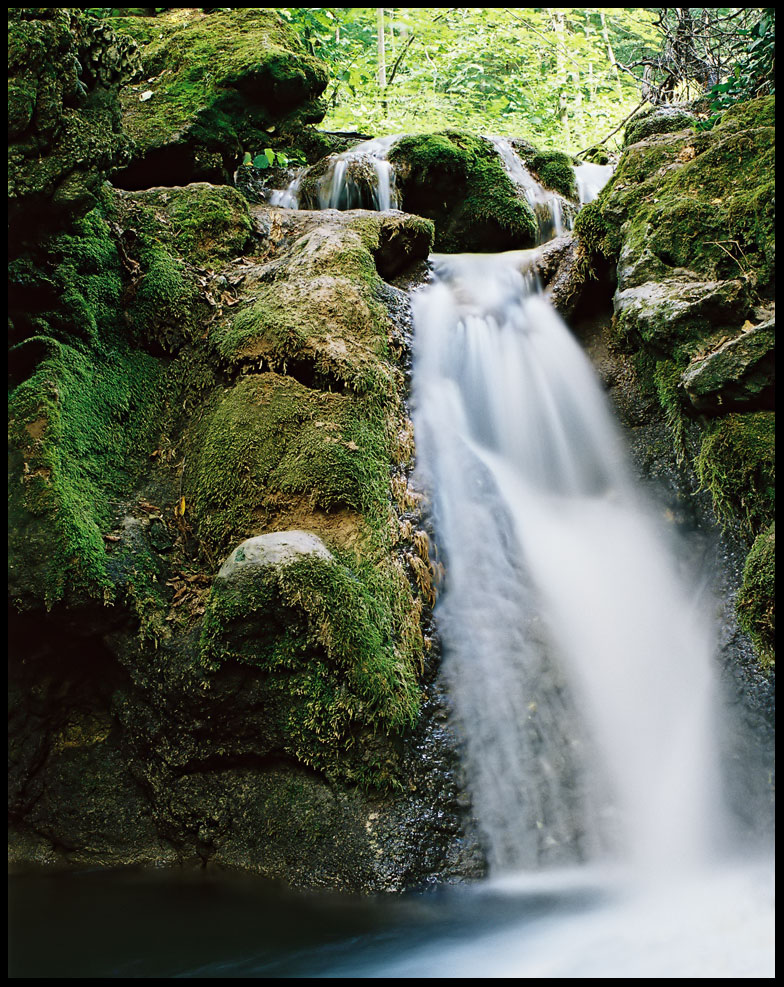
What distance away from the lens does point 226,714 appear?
309 centimetres

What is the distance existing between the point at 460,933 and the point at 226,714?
1397 millimetres

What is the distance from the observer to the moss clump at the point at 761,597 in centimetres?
304

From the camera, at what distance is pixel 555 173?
8.19 metres

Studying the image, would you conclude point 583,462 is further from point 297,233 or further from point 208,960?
point 208,960

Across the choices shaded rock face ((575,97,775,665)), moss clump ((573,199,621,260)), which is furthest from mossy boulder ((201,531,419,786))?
moss clump ((573,199,621,260))

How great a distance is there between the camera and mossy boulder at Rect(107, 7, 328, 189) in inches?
209

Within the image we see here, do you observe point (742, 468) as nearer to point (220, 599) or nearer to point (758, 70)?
point (220, 599)

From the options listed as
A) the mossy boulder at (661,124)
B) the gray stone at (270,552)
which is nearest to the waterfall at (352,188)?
the mossy boulder at (661,124)

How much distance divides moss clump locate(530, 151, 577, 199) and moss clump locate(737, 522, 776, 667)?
6.42m

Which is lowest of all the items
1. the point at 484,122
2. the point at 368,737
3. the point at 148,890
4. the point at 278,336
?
the point at 148,890

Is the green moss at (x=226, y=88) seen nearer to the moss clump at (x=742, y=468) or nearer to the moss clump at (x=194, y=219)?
the moss clump at (x=194, y=219)

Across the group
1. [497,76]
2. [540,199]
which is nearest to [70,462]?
[540,199]

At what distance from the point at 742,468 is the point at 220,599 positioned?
9.21 feet

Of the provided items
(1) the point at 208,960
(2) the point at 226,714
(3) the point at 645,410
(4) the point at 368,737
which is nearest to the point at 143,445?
(2) the point at 226,714
